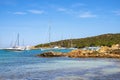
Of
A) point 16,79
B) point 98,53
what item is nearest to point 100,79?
point 16,79

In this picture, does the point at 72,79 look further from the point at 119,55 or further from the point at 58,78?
the point at 119,55

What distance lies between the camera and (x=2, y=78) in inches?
1396

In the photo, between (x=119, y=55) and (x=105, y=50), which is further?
(x=105, y=50)

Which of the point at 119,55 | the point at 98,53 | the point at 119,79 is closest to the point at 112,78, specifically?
the point at 119,79

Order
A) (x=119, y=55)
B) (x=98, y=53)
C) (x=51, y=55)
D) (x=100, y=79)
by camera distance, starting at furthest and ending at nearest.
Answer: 1. (x=51, y=55)
2. (x=98, y=53)
3. (x=119, y=55)
4. (x=100, y=79)

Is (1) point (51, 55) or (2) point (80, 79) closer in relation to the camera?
(2) point (80, 79)

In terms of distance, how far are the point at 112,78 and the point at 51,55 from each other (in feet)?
Answer: 212

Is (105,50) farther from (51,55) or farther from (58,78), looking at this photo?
(58,78)

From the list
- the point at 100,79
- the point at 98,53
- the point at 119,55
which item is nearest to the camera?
the point at 100,79

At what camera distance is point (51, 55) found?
9938cm

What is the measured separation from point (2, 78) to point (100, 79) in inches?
451

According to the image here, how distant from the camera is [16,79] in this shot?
3478cm

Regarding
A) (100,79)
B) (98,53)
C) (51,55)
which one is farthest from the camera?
(51,55)

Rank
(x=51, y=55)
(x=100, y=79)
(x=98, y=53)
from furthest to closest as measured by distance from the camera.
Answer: (x=51, y=55) < (x=98, y=53) < (x=100, y=79)
